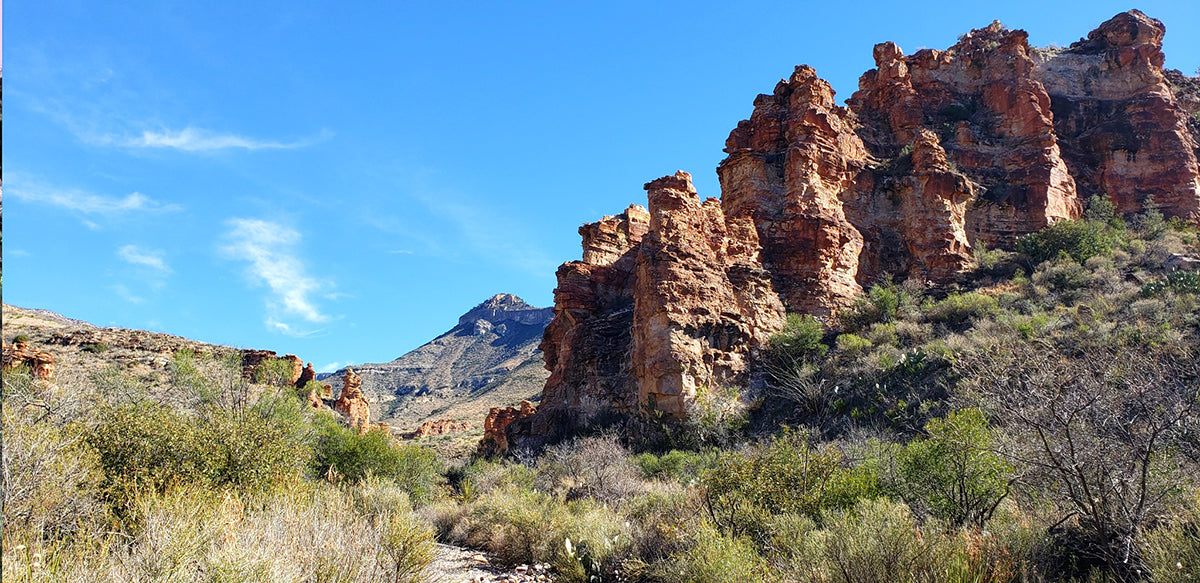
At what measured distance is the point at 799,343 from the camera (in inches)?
979

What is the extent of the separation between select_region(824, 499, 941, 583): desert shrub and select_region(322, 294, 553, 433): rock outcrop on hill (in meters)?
46.3

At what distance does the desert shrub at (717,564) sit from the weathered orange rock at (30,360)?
993 inches

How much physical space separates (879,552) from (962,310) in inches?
888

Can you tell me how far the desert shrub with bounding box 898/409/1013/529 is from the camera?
8234 mm

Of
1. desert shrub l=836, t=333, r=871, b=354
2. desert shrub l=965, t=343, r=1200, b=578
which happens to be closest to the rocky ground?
desert shrub l=965, t=343, r=1200, b=578

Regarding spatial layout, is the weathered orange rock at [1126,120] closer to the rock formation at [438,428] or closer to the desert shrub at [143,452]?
the desert shrub at [143,452]

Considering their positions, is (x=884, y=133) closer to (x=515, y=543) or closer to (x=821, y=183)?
(x=821, y=183)

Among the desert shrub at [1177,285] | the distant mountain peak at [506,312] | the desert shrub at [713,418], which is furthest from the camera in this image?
the distant mountain peak at [506,312]

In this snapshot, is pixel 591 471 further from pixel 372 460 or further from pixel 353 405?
pixel 353 405

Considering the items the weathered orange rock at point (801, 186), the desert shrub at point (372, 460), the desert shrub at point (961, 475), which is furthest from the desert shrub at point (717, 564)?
the weathered orange rock at point (801, 186)

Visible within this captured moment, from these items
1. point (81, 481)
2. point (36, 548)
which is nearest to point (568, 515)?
point (81, 481)

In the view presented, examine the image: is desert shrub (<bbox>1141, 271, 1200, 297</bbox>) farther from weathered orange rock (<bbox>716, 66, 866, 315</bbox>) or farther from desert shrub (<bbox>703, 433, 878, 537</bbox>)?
desert shrub (<bbox>703, 433, 878, 537</bbox>)

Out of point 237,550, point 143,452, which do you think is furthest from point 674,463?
point 237,550

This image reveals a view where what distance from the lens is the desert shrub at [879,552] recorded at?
5.65 m
